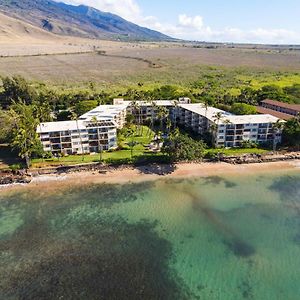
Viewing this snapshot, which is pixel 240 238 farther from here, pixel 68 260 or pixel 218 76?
pixel 218 76

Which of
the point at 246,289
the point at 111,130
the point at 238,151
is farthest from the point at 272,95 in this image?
the point at 246,289

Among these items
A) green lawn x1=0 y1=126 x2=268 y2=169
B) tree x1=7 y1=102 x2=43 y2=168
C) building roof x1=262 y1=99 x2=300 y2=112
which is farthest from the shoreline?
building roof x1=262 y1=99 x2=300 y2=112

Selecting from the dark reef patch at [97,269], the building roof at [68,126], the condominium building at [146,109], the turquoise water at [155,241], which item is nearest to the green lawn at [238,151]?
the turquoise water at [155,241]

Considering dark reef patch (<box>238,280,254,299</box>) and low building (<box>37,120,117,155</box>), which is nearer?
dark reef patch (<box>238,280,254,299</box>)

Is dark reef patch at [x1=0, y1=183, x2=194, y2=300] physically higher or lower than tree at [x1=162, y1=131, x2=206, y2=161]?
lower

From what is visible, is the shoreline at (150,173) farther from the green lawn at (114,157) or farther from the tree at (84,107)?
the tree at (84,107)

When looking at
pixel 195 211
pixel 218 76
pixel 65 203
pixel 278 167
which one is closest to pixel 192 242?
pixel 195 211

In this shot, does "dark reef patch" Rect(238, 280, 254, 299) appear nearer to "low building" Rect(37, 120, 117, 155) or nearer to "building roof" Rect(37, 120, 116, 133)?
"low building" Rect(37, 120, 117, 155)
